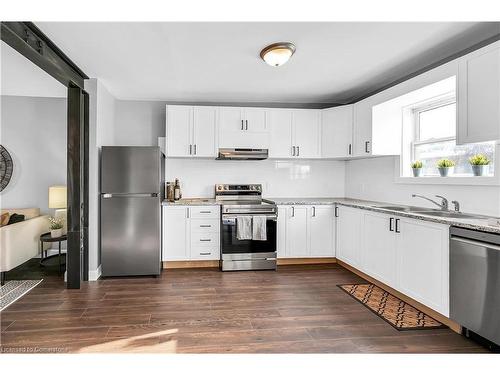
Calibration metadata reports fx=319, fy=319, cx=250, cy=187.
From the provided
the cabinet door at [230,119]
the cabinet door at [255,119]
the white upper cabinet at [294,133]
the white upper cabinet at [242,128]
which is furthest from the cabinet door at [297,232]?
the cabinet door at [230,119]

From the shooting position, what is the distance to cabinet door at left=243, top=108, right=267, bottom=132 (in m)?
4.57

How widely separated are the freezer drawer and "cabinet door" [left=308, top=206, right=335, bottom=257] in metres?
2.06

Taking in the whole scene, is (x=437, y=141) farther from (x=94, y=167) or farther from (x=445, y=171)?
(x=94, y=167)

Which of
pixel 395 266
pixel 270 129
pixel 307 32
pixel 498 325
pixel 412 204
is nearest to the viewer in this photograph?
pixel 498 325

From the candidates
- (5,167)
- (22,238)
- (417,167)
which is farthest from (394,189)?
(5,167)

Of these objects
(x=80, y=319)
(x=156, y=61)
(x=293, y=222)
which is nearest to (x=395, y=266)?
(x=293, y=222)

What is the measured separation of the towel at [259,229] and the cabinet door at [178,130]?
1353 millimetres

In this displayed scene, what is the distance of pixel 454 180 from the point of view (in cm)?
306

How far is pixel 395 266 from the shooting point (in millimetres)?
3131

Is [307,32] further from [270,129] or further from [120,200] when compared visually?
[120,200]

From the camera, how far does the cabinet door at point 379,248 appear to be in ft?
10.4

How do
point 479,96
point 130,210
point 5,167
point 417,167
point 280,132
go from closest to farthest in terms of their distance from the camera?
point 479,96, point 417,167, point 130,210, point 280,132, point 5,167

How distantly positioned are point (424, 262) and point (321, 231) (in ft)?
5.90

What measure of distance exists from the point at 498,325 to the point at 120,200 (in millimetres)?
3724
